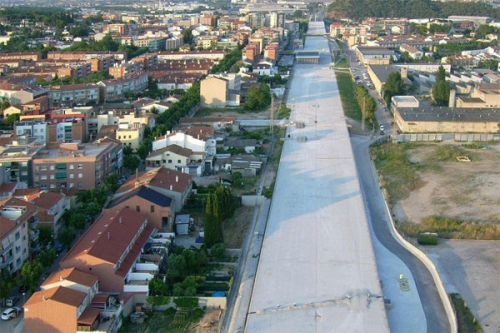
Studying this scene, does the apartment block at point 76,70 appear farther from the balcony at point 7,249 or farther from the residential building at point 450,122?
the balcony at point 7,249

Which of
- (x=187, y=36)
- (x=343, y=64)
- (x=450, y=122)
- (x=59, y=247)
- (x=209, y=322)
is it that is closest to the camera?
(x=209, y=322)

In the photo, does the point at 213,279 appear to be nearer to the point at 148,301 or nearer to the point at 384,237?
the point at 148,301

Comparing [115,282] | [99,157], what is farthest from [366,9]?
[115,282]

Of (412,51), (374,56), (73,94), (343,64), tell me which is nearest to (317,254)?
(73,94)

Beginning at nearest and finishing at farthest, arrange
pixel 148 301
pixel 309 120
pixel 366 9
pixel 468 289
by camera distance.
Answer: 1. pixel 148 301
2. pixel 468 289
3. pixel 309 120
4. pixel 366 9

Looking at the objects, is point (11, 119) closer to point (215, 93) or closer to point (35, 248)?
point (215, 93)

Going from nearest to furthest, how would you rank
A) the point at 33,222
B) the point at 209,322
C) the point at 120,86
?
the point at 209,322 < the point at 33,222 < the point at 120,86
